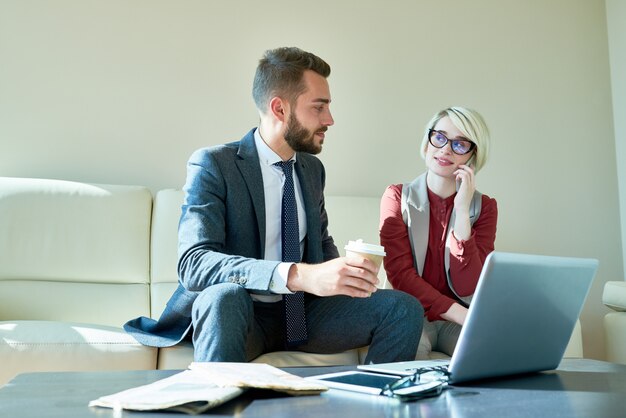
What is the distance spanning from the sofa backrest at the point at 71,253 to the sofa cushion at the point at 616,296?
1.79 metres

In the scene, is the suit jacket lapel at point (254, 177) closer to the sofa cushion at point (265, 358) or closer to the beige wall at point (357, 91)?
the sofa cushion at point (265, 358)

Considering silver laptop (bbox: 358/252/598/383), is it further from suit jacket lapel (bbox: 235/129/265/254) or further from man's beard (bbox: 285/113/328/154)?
man's beard (bbox: 285/113/328/154)

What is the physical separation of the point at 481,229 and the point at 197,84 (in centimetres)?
143

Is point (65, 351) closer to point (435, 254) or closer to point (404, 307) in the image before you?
point (404, 307)

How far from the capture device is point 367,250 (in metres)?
1.55

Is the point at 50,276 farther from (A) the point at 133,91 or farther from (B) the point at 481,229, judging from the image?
(B) the point at 481,229

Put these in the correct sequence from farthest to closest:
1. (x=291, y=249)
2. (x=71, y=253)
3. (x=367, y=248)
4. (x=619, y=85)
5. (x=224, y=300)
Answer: (x=619, y=85) → (x=71, y=253) → (x=291, y=249) → (x=224, y=300) → (x=367, y=248)

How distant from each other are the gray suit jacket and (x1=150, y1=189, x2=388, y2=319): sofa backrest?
0.55m

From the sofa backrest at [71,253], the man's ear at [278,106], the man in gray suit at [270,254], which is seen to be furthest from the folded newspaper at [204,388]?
the sofa backrest at [71,253]

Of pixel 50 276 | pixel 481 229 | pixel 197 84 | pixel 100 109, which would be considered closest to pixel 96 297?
pixel 50 276

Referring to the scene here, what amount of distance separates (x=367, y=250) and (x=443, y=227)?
1145mm

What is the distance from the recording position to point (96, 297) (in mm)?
2828

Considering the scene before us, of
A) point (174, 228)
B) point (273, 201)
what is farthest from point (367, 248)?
point (174, 228)

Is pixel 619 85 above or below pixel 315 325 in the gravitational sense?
above
